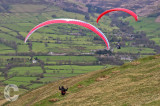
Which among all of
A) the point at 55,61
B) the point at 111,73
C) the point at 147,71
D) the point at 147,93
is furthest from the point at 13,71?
the point at 147,93

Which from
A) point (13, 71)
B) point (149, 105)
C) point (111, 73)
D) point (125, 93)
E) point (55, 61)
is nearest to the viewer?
point (149, 105)

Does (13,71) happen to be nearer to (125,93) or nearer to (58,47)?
(58,47)

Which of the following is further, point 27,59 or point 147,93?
point 27,59

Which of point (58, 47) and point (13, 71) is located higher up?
point (58, 47)

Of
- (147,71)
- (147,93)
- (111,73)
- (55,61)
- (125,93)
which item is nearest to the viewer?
(147,93)

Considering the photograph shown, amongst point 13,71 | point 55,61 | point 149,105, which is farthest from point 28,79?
point 149,105

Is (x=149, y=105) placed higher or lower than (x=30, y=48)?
lower

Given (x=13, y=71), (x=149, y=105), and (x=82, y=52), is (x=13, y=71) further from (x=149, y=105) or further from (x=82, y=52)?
(x=149, y=105)

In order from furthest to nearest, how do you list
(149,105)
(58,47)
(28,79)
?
(58,47)
(28,79)
(149,105)

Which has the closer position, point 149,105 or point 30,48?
point 149,105
